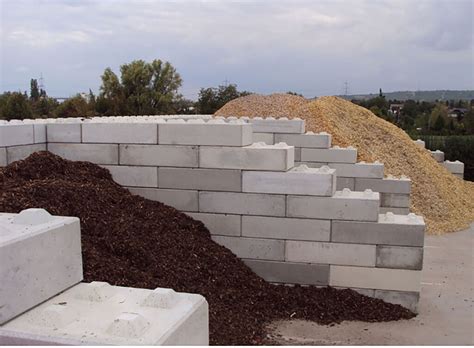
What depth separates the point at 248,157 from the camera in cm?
571

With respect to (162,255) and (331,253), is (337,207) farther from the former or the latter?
(162,255)

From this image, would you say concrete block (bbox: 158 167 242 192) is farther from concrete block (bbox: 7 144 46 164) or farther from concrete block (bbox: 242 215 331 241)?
concrete block (bbox: 7 144 46 164)

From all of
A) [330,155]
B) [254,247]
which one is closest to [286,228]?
[254,247]

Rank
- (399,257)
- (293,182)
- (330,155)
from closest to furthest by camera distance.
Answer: (399,257)
(293,182)
(330,155)

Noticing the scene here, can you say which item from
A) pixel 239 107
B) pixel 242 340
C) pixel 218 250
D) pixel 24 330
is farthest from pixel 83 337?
pixel 239 107

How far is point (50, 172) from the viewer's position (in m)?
5.72

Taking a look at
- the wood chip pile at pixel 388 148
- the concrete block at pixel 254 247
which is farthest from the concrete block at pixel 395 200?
the concrete block at pixel 254 247

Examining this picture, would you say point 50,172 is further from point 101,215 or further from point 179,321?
point 179,321

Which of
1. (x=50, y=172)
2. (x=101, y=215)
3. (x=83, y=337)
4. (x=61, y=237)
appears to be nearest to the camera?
(x=83, y=337)

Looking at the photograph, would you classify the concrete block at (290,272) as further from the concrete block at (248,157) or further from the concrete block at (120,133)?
the concrete block at (120,133)

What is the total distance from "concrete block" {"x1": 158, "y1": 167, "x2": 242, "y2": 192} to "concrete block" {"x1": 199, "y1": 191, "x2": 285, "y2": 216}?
0.08 m

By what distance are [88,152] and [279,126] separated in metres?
A: 4.75

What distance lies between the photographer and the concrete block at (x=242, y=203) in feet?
18.7

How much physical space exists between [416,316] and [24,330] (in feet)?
14.7
